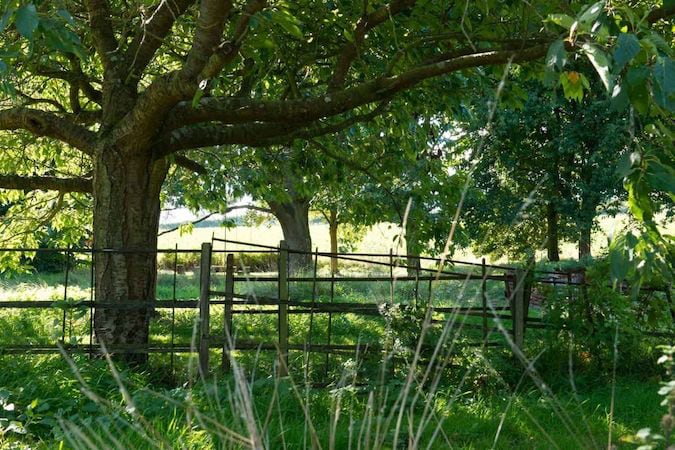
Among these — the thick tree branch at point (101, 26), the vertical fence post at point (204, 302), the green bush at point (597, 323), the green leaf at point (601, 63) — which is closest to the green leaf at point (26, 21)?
the green leaf at point (601, 63)

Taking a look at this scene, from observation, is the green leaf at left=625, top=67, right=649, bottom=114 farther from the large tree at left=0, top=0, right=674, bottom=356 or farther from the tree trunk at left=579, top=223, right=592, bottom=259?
the tree trunk at left=579, top=223, right=592, bottom=259

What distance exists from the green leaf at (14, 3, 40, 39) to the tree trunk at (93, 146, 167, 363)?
5136mm

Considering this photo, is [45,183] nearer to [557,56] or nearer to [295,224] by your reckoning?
[557,56]

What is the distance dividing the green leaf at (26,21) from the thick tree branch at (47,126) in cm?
554

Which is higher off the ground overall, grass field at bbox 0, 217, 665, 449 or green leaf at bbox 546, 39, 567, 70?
green leaf at bbox 546, 39, 567, 70

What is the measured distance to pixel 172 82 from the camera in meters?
6.77

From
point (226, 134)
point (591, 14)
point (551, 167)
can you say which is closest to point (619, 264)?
point (591, 14)

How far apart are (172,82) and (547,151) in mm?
18646

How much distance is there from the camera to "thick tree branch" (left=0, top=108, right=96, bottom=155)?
8438 mm

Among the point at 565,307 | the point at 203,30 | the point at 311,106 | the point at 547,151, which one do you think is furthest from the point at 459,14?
the point at 547,151

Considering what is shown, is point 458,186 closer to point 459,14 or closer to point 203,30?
point 459,14

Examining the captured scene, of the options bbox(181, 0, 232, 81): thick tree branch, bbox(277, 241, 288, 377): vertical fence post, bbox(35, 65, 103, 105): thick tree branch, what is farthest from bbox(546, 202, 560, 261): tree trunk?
bbox(181, 0, 232, 81): thick tree branch

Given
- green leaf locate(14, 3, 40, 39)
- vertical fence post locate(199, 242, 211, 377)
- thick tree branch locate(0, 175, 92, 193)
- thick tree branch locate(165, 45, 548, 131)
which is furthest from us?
thick tree branch locate(0, 175, 92, 193)

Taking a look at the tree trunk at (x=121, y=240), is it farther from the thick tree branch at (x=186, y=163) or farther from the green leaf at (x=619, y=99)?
the green leaf at (x=619, y=99)
